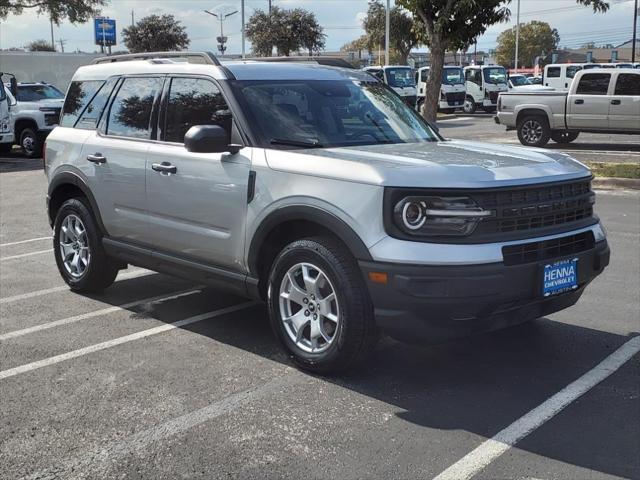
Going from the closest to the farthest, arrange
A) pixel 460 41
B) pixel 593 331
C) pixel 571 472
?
1. pixel 571 472
2. pixel 593 331
3. pixel 460 41

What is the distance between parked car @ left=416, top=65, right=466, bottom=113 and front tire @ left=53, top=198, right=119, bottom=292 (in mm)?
30194

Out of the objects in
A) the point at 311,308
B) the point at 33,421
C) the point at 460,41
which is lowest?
the point at 33,421

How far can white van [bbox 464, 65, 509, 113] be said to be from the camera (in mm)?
35625

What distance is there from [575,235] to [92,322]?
3.55 metres

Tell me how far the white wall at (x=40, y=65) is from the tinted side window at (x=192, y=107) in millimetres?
28395

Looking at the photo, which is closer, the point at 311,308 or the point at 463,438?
the point at 463,438

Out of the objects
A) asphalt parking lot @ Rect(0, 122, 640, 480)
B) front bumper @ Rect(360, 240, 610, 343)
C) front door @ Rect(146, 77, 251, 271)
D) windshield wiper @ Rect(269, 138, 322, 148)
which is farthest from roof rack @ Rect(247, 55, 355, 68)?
front bumper @ Rect(360, 240, 610, 343)

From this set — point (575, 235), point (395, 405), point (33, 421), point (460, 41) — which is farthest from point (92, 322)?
point (460, 41)

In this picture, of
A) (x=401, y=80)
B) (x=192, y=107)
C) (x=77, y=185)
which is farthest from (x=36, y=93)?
(x=192, y=107)

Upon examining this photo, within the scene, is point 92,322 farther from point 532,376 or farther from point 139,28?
point 139,28

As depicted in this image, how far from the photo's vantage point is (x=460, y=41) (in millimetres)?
16609

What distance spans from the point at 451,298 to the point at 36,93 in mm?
20827

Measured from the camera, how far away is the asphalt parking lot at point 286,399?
3475 millimetres

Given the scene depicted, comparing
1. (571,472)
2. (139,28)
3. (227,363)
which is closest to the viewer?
(571,472)
